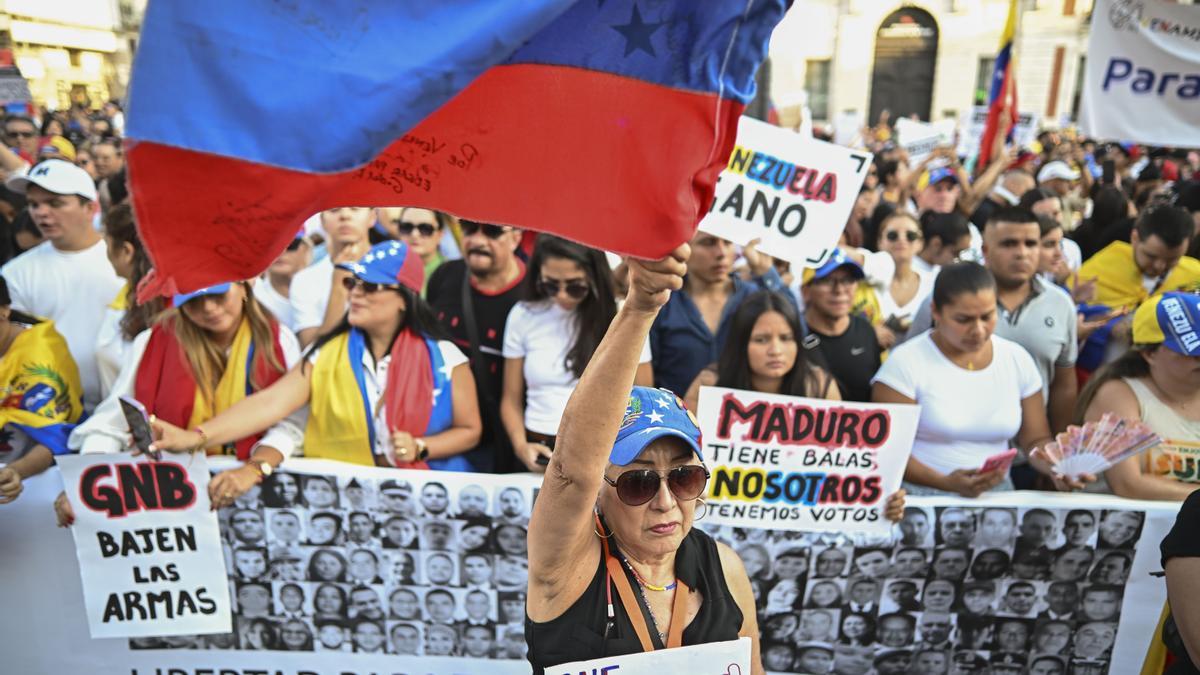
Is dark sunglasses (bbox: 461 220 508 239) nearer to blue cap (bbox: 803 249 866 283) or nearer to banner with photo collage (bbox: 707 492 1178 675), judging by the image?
blue cap (bbox: 803 249 866 283)

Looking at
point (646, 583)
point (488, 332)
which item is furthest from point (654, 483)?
point (488, 332)

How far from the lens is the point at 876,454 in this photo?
2.94 m

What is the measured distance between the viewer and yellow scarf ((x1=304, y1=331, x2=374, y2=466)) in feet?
10.2

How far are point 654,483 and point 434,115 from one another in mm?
896

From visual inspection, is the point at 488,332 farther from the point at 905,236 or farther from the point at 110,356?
the point at 905,236

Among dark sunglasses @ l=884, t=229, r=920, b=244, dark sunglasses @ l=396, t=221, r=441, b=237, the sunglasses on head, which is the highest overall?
the sunglasses on head

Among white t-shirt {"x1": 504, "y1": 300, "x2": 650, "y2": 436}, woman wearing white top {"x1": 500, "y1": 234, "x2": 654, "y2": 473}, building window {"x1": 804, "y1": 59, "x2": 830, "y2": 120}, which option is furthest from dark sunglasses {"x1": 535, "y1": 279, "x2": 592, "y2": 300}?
building window {"x1": 804, "y1": 59, "x2": 830, "y2": 120}

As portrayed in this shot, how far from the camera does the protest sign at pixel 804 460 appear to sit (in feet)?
9.56

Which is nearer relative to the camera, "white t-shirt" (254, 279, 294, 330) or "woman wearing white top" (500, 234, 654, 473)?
"woman wearing white top" (500, 234, 654, 473)

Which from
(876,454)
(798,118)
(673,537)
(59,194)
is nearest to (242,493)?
(673,537)

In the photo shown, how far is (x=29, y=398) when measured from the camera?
123 inches

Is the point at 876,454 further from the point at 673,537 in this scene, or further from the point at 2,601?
the point at 2,601

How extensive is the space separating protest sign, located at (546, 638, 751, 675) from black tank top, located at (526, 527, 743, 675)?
2cm

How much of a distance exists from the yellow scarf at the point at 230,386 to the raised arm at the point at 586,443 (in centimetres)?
188
